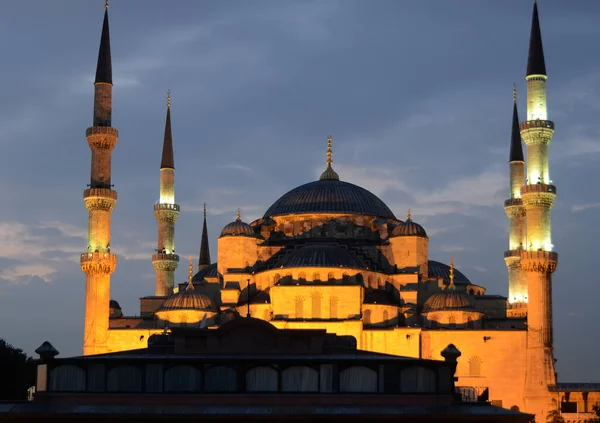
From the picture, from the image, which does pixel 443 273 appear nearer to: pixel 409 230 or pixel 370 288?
pixel 409 230

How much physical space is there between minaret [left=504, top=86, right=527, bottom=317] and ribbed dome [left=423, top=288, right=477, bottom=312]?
8.02 m

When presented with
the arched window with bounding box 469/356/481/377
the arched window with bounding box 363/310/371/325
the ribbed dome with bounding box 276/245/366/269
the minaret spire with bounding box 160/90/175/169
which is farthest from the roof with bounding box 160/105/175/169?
the arched window with bounding box 469/356/481/377

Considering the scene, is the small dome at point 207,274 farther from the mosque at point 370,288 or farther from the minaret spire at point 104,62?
the minaret spire at point 104,62

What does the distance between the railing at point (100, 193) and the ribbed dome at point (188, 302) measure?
5711mm

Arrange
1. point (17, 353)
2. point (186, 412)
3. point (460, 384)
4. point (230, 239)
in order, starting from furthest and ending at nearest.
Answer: point (17, 353) < point (230, 239) < point (460, 384) < point (186, 412)

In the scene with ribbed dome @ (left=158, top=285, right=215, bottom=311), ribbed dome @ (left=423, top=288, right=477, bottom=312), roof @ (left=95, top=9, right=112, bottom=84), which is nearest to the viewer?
ribbed dome @ (left=423, top=288, right=477, bottom=312)

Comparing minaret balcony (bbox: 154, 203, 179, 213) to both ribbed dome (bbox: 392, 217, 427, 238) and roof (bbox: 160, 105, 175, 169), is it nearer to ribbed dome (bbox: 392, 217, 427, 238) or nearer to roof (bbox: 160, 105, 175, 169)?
roof (bbox: 160, 105, 175, 169)

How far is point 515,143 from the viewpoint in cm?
7788

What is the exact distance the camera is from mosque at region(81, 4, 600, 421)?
6281cm

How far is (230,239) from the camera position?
6969 centimetres

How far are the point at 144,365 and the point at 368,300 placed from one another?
22799 mm

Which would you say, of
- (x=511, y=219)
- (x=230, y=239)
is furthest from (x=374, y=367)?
(x=511, y=219)

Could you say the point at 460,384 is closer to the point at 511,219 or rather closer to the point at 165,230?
the point at 511,219

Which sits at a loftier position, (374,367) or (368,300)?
(368,300)
